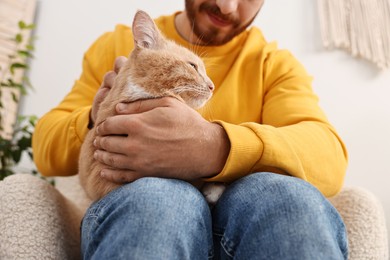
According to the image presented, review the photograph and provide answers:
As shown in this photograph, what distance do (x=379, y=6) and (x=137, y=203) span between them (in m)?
1.83

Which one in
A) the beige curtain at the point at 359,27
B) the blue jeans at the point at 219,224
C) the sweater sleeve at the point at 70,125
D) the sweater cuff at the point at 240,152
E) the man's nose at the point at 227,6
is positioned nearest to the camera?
the blue jeans at the point at 219,224

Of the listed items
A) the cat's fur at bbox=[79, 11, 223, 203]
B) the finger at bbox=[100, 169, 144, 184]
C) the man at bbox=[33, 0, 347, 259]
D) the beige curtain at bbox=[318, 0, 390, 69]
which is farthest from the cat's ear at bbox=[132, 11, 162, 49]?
the beige curtain at bbox=[318, 0, 390, 69]

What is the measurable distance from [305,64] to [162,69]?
1278 mm

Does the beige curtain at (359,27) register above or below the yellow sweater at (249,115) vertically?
above

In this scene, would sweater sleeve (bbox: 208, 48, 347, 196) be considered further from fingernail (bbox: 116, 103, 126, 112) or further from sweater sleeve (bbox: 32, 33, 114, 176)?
sweater sleeve (bbox: 32, 33, 114, 176)

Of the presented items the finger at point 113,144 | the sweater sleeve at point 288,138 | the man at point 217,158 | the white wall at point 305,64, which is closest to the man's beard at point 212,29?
the man at point 217,158

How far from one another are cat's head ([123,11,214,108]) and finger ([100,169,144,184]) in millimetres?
203

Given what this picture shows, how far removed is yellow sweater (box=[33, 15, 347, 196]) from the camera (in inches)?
32.4

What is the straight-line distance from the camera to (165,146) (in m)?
0.79

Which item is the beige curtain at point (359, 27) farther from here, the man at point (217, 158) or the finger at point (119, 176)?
the finger at point (119, 176)

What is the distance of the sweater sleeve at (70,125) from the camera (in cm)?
107

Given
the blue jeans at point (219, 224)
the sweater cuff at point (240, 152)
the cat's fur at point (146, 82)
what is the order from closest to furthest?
the blue jeans at point (219, 224), the sweater cuff at point (240, 152), the cat's fur at point (146, 82)

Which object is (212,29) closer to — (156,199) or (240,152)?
(240,152)

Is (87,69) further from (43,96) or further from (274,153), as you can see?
(43,96)
